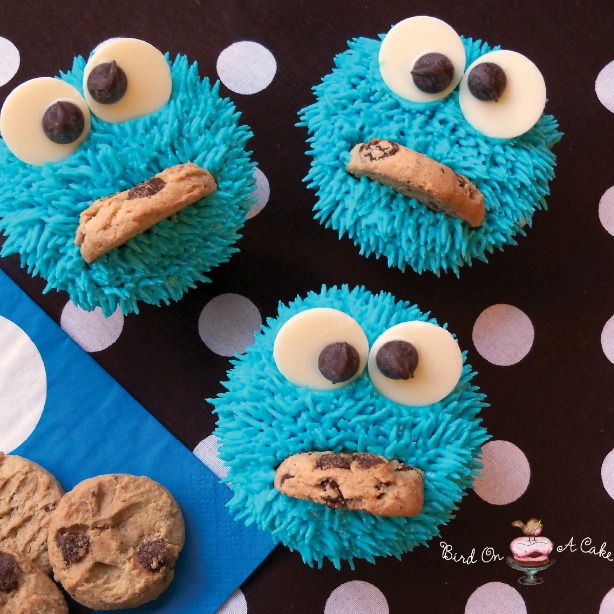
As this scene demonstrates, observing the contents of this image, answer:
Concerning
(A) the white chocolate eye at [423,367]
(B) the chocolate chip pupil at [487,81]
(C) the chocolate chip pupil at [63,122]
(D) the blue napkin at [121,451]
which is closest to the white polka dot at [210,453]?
(D) the blue napkin at [121,451]

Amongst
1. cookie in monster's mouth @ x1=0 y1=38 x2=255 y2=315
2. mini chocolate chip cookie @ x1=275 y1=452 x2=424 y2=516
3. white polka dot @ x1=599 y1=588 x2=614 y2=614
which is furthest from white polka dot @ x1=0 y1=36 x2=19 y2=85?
white polka dot @ x1=599 y1=588 x2=614 y2=614

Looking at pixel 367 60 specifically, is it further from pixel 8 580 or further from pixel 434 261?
pixel 8 580

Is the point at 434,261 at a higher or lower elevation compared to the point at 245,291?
lower

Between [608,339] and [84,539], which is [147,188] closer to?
[84,539]

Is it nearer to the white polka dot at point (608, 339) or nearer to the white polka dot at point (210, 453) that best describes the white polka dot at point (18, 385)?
the white polka dot at point (210, 453)

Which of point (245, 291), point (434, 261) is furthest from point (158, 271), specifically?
point (434, 261)

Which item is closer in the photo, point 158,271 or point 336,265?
point 158,271

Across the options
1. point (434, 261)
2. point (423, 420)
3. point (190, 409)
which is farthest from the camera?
point (190, 409)

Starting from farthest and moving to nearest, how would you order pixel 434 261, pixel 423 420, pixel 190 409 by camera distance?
pixel 190 409 → pixel 434 261 → pixel 423 420
